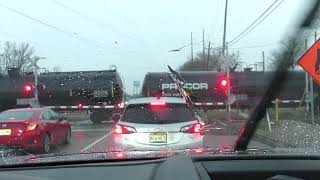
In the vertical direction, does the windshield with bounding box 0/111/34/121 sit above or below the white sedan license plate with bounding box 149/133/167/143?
above

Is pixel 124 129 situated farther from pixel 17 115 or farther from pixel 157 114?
pixel 17 115

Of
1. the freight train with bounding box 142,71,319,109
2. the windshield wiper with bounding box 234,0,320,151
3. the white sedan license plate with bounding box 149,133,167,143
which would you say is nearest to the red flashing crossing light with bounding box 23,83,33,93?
the freight train with bounding box 142,71,319,109

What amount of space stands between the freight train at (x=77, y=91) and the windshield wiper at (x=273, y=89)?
110ft

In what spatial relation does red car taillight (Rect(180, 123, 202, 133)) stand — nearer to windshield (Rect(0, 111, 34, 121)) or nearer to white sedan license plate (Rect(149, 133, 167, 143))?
white sedan license plate (Rect(149, 133, 167, 143))

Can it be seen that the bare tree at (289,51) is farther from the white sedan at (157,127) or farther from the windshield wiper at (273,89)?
the white sedan at (157,127)

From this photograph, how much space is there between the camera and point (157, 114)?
11.3 meters

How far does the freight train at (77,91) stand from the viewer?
37969 millimetres

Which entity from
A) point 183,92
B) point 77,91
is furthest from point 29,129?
point 77,91

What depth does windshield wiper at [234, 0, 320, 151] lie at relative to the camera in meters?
3.14

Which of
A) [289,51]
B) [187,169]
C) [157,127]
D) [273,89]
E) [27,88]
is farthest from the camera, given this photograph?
[27,88]

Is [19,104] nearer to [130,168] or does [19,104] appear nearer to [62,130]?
[62,130]

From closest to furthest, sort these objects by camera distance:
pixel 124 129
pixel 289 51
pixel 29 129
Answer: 1. pixel 289 51
2. pixel 124 129
3. pixel 29 129

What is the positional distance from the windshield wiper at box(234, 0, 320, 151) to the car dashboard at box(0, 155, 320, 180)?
0.48 meters

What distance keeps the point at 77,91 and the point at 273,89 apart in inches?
1385
